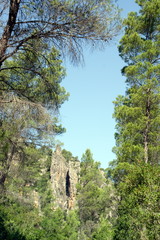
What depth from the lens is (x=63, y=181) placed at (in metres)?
49.3

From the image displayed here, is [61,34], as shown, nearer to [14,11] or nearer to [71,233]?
[14,11]

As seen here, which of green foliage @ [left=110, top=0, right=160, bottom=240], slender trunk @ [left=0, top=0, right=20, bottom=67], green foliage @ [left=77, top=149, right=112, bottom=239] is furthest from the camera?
green foliage @ [left=77, top=149, right=112, bottom=239]

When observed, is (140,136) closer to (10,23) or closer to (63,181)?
(10,23)

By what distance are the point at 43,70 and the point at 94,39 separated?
139 centimetres

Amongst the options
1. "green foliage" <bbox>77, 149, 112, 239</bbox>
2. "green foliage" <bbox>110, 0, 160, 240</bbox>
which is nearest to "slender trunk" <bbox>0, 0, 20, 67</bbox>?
"green foliage" <bbox>110, 0, 160, 240</bbox>

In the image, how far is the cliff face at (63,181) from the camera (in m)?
45.7

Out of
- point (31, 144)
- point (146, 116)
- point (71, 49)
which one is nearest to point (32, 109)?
point (71, 49)

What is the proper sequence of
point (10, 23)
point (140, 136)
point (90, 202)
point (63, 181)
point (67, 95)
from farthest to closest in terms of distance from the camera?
1. point (63, 181)
2. point (90, 202)
3. point (67, 95)
4. point (140, 136)
5. point (10, 23)

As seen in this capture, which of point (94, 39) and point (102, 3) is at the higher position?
point (102, 3)

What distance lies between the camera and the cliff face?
150ft

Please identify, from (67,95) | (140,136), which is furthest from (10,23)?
(67,95)

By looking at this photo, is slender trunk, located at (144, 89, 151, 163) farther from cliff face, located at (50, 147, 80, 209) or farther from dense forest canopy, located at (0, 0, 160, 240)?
cliff face, located at (50, 147, 80, 209)

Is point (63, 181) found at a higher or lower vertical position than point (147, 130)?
higher

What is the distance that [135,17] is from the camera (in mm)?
13578
